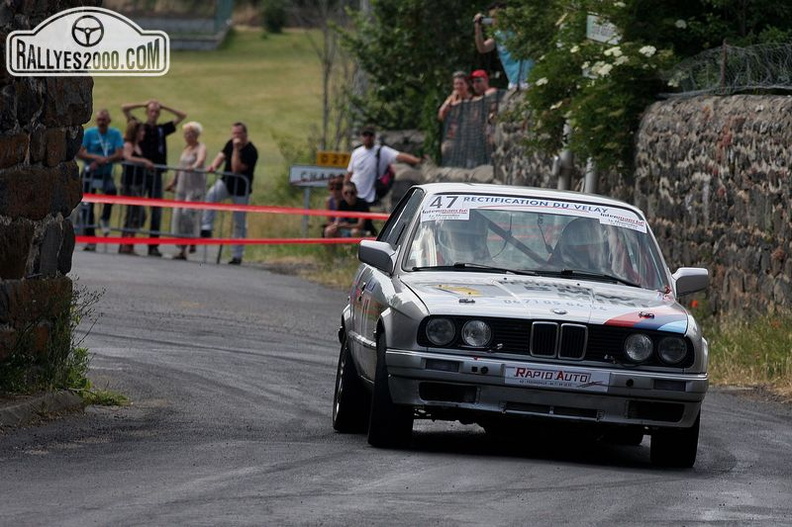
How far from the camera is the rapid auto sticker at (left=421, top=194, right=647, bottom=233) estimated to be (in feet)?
36.3

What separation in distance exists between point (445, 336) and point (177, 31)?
263 ft

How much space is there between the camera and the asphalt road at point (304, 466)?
8102 mm

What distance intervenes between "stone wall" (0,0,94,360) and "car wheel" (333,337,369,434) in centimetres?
190

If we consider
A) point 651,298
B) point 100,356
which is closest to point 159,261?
point 100,356

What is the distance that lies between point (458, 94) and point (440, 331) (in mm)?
18767

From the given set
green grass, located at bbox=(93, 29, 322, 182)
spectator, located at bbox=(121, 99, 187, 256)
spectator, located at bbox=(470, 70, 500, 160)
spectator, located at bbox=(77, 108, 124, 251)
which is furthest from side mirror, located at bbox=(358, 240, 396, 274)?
green grass, located at bbox=(93, 29, 322, 182)

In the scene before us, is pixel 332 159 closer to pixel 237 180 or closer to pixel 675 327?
pixel 237 180

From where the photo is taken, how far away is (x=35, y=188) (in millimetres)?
11094

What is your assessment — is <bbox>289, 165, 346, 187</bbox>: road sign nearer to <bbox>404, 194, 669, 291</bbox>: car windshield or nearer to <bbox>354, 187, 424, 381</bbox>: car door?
<bbox>354, 187, 424, 381</bbox>: car door

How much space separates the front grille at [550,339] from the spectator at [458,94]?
18.3 m

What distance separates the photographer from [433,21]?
31.1 meters

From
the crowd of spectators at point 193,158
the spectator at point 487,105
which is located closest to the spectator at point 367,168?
the crowd of spectators at point 193,158

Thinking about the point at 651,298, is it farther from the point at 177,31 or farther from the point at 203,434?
the point at 177,31

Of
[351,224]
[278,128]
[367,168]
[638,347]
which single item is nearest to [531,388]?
[638,347]
